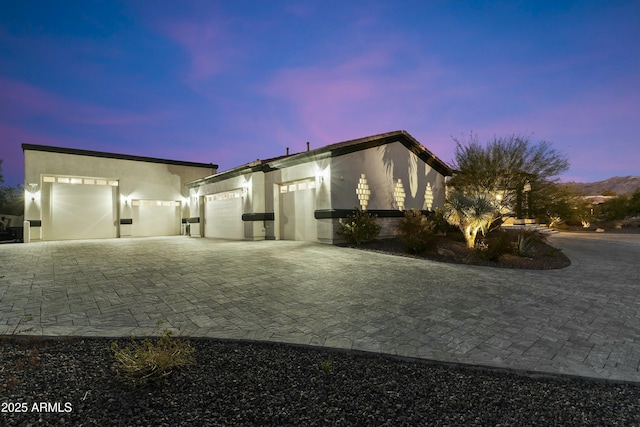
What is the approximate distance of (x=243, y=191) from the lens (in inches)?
602

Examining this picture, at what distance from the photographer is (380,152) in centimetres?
1346

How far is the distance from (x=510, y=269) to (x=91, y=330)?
9.16m

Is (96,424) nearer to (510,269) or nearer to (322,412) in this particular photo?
(322,412)

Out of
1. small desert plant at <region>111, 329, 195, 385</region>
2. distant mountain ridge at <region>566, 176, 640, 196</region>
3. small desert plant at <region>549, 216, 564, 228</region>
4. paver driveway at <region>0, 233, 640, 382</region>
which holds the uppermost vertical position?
distant mountain ridge at <region>566, 176, 640, 196</region>

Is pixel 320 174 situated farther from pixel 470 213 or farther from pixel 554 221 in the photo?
pixel 554 221

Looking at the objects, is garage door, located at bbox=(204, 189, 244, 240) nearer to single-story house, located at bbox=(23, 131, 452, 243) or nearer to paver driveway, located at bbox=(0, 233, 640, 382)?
single-story house, located at bbox=(23, 131, 452, 243)

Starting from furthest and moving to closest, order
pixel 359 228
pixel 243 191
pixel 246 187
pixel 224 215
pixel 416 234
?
pixel 224 215
pixel 243 191
pixel 246 187
pixel 359 228
pixel 416 234

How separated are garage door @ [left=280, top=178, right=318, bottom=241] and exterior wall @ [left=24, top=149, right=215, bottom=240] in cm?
1166

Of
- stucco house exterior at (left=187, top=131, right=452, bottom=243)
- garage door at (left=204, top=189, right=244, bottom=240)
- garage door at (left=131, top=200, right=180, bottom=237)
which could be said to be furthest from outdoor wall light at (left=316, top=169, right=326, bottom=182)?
garage door at (left=131, top=200, right=180, bottom=237)

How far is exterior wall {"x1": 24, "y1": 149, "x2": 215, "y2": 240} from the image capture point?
53.2ft

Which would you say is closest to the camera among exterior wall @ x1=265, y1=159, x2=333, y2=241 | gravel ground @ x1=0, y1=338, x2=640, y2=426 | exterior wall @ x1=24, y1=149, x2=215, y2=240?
gravel ground @ x1=0, y1=338, x2=640, y2=426

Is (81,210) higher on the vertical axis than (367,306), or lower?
higher

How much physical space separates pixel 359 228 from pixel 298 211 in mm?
3470

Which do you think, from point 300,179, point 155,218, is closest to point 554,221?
point 300,179
